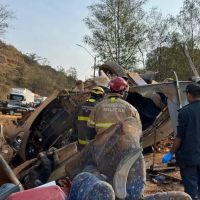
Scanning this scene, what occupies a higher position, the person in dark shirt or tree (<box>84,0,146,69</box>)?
tree (<box>84,0,146,69</box>)

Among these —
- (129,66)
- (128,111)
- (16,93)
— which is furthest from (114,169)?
(16,93)

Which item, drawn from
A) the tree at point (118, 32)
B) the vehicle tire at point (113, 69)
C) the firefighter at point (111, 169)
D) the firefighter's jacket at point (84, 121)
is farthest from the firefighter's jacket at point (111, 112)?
the tree at point (118, 32)

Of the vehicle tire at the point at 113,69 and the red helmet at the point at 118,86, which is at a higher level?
the vehicle tire at the point at 113,69

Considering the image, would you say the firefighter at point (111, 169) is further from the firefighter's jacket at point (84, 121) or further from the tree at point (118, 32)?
the tree at point (118, 32)

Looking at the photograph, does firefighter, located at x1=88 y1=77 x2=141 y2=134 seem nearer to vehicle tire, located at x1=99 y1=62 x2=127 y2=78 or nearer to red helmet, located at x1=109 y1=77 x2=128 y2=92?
red helmet, located at x1=109 y1=77 x2=128 y2=92

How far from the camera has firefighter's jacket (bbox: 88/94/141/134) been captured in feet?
19.1

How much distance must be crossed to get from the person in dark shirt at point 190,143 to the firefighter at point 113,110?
760 mm

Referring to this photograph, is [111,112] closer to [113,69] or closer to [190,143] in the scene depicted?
[190,143]

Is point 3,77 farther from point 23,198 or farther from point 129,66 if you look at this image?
point 23,198

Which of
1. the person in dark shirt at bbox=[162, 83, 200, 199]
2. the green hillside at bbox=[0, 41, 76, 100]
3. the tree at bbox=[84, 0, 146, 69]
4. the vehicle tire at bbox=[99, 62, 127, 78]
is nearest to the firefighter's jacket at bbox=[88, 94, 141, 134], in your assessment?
the person in dark shirt at bbox=[162, 83, 200, 199]

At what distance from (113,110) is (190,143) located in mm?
1145

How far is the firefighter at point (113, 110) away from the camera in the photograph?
5.82m

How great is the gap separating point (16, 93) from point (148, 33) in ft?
50.3

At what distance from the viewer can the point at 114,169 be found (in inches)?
164
